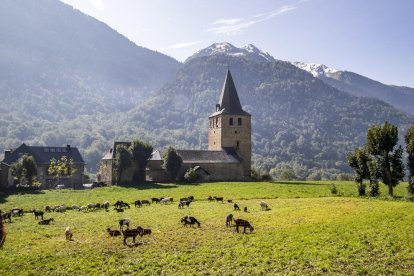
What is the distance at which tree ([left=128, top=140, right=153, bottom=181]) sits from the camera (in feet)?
266

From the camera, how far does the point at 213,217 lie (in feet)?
114

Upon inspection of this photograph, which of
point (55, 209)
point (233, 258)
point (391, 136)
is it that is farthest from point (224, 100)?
point (233, 258)

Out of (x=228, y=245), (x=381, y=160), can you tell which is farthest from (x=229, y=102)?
(x=228, y=245)

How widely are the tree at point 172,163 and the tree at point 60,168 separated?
2394 centimetres

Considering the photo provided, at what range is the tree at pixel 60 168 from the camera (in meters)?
88.0

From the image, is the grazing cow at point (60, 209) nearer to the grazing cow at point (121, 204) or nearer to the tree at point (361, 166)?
the grazing cow at point (121, 204)

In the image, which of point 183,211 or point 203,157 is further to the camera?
point 203,157

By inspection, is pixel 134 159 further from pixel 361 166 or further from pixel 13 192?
Answer: pixel 361 166

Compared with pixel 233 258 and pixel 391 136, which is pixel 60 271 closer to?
pixel 233 258


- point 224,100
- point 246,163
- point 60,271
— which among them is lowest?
point 60,271

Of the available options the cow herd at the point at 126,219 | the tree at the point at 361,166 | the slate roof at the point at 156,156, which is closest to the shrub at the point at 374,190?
the tree at the point at 361,166

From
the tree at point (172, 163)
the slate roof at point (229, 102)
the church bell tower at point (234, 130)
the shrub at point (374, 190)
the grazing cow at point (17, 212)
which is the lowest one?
the grazing cow at point (17, 212)

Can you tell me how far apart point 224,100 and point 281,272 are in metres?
80.5

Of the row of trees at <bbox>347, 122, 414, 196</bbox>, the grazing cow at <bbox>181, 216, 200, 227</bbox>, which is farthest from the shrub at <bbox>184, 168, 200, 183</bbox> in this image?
the grazing cow at <bbox>181, 216, 200, 227</bbox>
